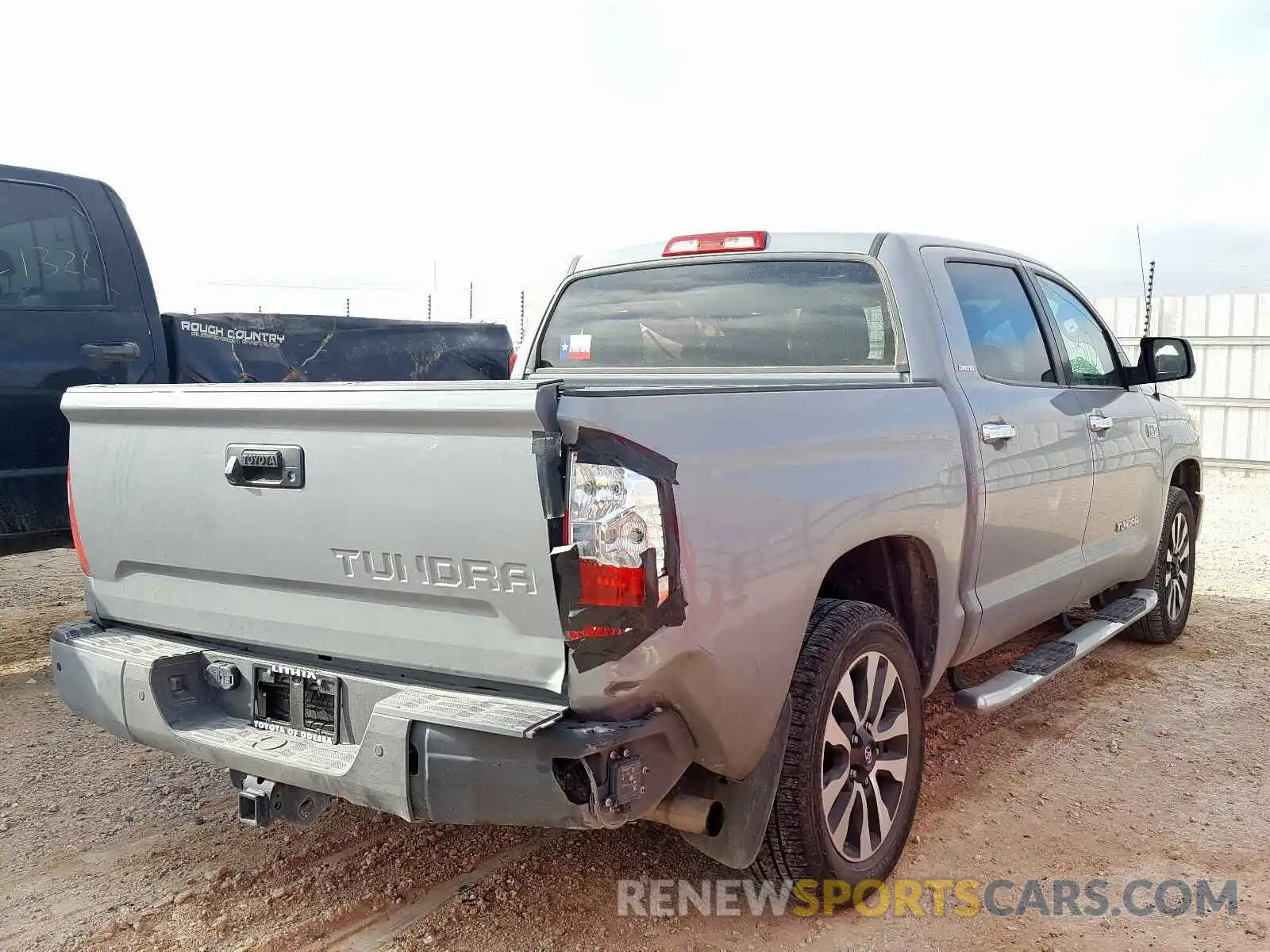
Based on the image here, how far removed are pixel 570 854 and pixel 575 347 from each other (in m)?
2.03

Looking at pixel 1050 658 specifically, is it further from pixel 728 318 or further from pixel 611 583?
pixel 611 583

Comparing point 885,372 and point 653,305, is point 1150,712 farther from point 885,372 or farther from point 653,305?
point 653,305

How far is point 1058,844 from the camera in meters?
3.47

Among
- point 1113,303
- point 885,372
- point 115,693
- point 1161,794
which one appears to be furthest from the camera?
point 1113,303

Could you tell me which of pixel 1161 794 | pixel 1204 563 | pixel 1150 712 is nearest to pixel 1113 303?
pixel 1204 563

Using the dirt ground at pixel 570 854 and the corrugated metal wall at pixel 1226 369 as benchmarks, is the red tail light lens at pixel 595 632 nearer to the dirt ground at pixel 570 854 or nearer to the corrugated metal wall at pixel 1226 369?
the dirt ground at pixel 570 854

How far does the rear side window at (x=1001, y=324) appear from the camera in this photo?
12.8 feet

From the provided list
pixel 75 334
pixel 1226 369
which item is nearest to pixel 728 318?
pixel 75 334

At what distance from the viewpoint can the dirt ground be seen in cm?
290

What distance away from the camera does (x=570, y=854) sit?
3301 mm

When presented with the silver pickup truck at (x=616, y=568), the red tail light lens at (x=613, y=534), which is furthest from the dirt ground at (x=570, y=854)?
the red tail light lens at (x=613, y=534)

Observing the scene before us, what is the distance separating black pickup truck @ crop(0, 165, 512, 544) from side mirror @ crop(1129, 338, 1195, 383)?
12.2 ft

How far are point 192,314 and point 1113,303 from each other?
12.5 meters

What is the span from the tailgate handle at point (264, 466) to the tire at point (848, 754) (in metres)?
1.34
